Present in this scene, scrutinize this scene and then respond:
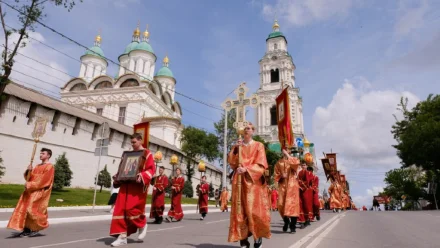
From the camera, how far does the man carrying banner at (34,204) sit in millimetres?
6121

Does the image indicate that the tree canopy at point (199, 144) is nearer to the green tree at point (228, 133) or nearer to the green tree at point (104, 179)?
the green tree at point (228, 133)

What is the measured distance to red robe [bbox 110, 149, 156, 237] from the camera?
5152 millimetres

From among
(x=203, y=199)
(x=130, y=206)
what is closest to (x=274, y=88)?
(x=203, y=199)

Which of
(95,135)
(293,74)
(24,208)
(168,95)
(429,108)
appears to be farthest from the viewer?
(293,74)

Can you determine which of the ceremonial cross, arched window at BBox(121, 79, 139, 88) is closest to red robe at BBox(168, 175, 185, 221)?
the ceremonial cross

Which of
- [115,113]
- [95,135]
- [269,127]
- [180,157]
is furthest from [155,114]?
[269,127]

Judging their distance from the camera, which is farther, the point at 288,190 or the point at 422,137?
the point at 422,137

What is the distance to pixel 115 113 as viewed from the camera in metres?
43.5

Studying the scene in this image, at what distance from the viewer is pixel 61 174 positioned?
65.2 feet

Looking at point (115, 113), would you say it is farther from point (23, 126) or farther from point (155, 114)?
point (23, 126)

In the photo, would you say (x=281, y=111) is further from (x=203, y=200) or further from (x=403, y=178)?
(x=403, y=178)

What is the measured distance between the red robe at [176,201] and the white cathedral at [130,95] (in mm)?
27253

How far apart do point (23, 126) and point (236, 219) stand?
21386 mm

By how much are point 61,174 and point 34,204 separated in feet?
49.6
